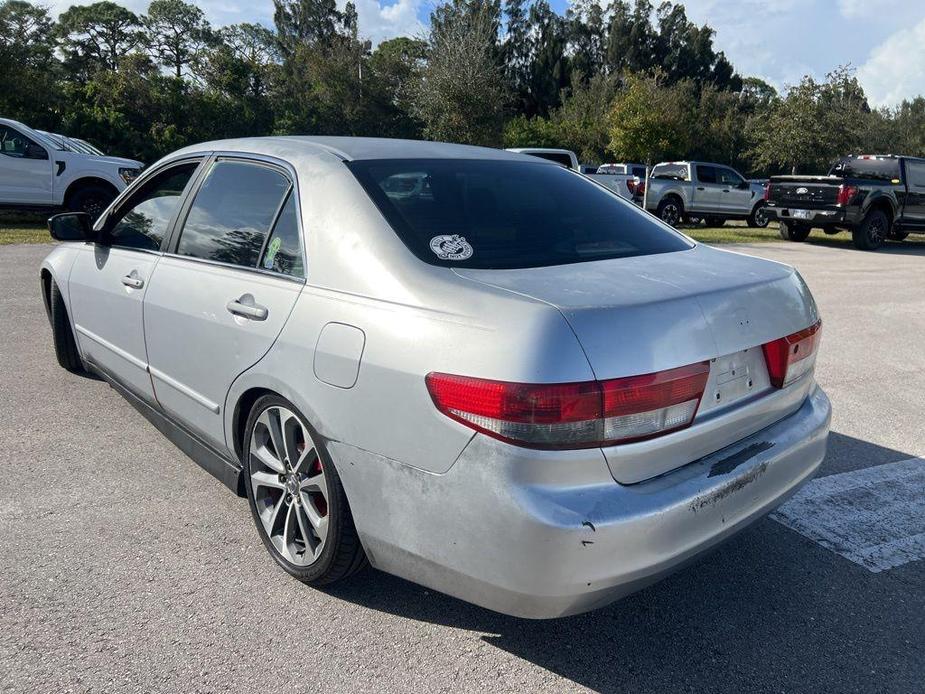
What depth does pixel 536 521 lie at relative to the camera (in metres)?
2.00

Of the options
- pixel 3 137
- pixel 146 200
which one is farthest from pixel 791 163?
pixel 146 200

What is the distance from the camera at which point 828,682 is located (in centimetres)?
237

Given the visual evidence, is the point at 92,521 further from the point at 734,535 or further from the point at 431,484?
the point at 734,535

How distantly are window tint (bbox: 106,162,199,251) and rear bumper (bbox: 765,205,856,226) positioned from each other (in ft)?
51.9

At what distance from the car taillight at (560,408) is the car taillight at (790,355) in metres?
0.61

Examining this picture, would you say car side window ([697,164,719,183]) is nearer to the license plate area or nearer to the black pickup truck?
the black pickup truck

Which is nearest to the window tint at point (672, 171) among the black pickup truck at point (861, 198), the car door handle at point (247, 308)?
the black pickup truck at point (861, 198)

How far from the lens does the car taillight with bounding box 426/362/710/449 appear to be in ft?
6.64

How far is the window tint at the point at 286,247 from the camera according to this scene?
9.17 feet

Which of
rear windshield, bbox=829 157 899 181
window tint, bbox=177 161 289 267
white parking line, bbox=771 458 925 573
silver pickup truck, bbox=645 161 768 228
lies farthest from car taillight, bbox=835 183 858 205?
window tint, bbox=177 161 289 267

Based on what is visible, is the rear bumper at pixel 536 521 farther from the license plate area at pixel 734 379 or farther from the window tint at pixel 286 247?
the window tint at pixel 286 247

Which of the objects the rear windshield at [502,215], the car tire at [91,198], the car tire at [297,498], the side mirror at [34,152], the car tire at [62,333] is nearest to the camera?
the car tire at [297,498]

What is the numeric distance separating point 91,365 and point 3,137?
39.9ft

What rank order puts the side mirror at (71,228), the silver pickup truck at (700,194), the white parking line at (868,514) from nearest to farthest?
1. the white parking line at (868,514)
2. the side mirror at (71,228)
3. the silver pickup truck at (700,194)
